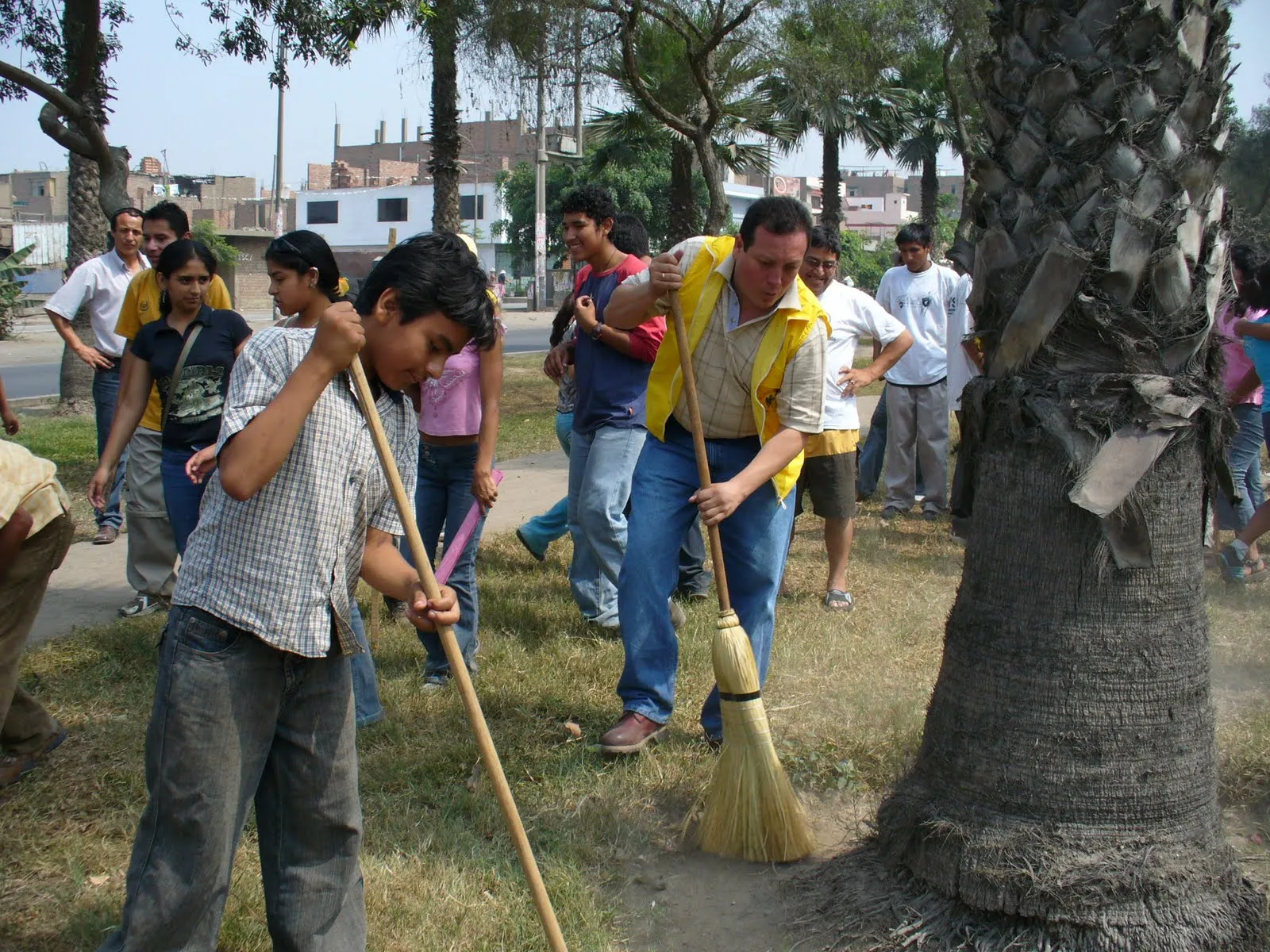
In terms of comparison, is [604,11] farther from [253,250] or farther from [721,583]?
[253,250]

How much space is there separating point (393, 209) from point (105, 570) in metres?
66.9

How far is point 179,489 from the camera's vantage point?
502 cm

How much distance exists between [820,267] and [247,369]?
173 inches

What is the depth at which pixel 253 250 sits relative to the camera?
1999 inches

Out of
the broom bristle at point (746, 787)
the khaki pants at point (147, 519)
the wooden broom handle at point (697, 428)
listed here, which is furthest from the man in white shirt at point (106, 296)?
the broom bristle at point (746, 787)

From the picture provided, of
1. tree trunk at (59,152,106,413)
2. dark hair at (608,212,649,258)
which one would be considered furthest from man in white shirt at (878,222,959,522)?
tree trunk at (59,152,106,413)

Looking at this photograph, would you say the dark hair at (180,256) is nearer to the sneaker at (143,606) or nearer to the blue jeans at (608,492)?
the sneaker at (143,606)

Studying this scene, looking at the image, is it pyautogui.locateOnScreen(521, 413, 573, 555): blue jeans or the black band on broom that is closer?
the black band on broom

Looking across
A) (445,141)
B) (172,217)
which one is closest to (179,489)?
(172,217)

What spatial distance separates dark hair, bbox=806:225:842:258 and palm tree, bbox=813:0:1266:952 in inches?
121

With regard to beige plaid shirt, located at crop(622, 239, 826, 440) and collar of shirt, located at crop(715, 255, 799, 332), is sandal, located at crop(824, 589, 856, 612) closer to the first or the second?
beige plaid shirt, located at crop(622, 239, 826, 440)

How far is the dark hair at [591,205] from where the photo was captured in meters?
5.39

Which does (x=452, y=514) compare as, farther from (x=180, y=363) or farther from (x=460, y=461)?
(x=180, y=363)

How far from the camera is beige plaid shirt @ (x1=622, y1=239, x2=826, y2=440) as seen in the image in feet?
13.0
